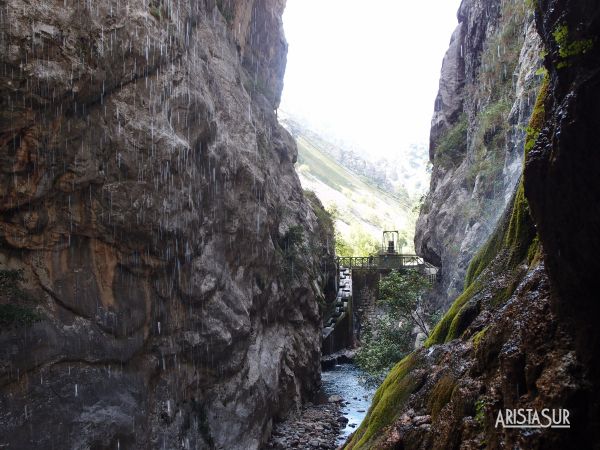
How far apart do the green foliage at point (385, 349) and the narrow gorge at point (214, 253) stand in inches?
64.4

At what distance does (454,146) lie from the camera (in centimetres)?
3105

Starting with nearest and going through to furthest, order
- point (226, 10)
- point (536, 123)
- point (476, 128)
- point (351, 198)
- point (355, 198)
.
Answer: point (536, 123), point (226, 10), point (476, 128), point (351, 198), point (355, 198)

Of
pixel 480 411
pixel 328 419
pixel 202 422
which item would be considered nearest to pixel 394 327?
pixel 328 419

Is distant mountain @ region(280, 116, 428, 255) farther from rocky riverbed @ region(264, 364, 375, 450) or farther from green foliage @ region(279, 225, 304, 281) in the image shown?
green foliage @ region(279, 225, 304, 281)

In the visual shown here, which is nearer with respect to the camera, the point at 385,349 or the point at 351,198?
the point at 385,349

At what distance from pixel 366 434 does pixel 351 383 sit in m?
20.8

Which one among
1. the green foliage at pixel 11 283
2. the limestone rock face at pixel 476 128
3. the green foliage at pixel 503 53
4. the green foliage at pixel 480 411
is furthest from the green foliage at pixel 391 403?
the green foliage at pixel 503 53

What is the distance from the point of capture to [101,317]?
41.2 feet

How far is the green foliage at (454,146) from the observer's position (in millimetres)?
30656

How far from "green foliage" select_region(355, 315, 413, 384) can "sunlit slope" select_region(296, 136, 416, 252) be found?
257ft

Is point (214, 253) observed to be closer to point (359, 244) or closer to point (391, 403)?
point (391, 403)

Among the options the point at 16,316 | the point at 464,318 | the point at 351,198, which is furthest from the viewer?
the point at 351,198

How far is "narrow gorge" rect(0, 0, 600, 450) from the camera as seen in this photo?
4.52 meters

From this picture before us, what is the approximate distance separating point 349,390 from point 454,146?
51.3 ft
